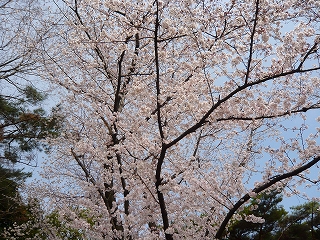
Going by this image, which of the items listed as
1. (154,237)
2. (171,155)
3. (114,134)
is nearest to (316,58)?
(171,155)

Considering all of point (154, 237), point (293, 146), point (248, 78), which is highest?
point (248, 78)

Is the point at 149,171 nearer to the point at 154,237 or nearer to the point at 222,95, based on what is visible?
the point at 154,237

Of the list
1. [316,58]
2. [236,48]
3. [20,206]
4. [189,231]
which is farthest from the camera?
[20,206]

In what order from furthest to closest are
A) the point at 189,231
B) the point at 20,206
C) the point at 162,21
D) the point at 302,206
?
the point at 302,206, the point at 20,206, the point at 189,231, the point at 162,21

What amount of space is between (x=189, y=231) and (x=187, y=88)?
79.6 inches

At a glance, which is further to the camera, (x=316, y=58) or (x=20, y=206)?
(x=20, y=206)

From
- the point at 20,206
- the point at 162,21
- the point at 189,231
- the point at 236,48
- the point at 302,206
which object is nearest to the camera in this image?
the point at 236,48

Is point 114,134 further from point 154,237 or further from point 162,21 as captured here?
point 162,21

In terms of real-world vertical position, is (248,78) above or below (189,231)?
above

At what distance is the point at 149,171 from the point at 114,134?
5.56ft

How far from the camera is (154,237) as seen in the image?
15.7 ft

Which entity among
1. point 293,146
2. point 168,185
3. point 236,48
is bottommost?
point 168,185

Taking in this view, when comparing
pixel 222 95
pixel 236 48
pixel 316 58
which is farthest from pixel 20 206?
pixel 316 58

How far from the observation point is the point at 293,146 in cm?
420
